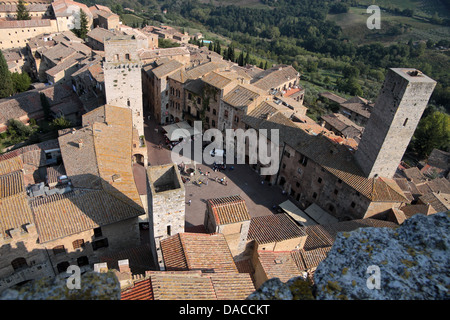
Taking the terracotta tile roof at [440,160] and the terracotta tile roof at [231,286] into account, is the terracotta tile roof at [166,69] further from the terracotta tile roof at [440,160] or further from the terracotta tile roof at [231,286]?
the terracotta tile roof at [440,160]

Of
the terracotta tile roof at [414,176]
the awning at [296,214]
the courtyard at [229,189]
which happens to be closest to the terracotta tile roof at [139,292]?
the courtyard at [229,189]

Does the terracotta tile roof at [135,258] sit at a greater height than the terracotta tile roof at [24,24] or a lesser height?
lesser

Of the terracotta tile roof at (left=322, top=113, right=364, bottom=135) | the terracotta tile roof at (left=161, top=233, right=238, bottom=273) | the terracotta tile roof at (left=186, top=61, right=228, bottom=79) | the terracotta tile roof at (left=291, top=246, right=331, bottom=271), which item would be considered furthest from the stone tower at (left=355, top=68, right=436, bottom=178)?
the terracotta tile roof at (left=186, top=61, right=228, bottom=79)

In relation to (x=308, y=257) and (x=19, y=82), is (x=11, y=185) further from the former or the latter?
(x=19, y=82)

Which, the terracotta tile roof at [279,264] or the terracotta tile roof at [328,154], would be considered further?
the terracotta tile roof at [328,154]

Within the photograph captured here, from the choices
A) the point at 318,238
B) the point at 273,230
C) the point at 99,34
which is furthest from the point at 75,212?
the point at 99,34

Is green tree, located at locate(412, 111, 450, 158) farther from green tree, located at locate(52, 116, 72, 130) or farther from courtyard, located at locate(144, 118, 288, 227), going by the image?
green tree, located at locate(52, 116, 72, 130)
